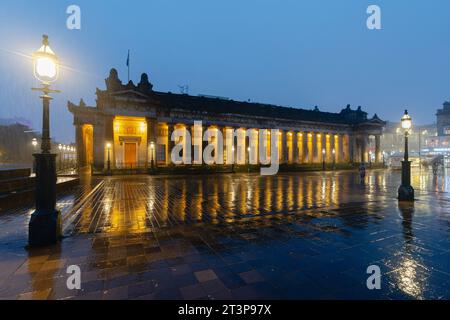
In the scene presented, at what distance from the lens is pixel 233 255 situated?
13.7ft

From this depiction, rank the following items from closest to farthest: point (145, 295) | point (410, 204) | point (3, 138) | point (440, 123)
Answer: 1. point (145, 295)
2. point (410, 204)
3. point (3, 138)
4. point (440, 123)

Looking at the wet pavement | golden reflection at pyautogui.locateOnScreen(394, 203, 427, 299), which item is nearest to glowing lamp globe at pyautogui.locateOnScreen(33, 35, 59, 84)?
the wet pavement

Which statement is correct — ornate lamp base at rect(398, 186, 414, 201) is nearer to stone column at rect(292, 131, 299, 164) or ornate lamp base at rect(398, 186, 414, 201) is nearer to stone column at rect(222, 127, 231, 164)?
stone column at rect(222, 127, 231, 164)

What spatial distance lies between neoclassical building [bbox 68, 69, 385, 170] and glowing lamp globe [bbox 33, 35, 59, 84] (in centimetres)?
2262

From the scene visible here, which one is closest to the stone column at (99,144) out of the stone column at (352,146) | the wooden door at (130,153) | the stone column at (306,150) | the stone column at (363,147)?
the wooden door at (130,153)

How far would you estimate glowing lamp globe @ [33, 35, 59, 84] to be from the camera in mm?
4914

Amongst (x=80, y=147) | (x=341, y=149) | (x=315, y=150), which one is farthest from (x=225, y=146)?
(x=341, y=149)

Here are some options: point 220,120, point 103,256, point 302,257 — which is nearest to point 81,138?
point 220,120

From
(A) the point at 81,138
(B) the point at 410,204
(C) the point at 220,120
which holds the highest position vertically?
(C) the point at 220,120

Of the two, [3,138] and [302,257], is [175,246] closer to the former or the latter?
[302,257]

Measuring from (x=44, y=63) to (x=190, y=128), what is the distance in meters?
32.2
